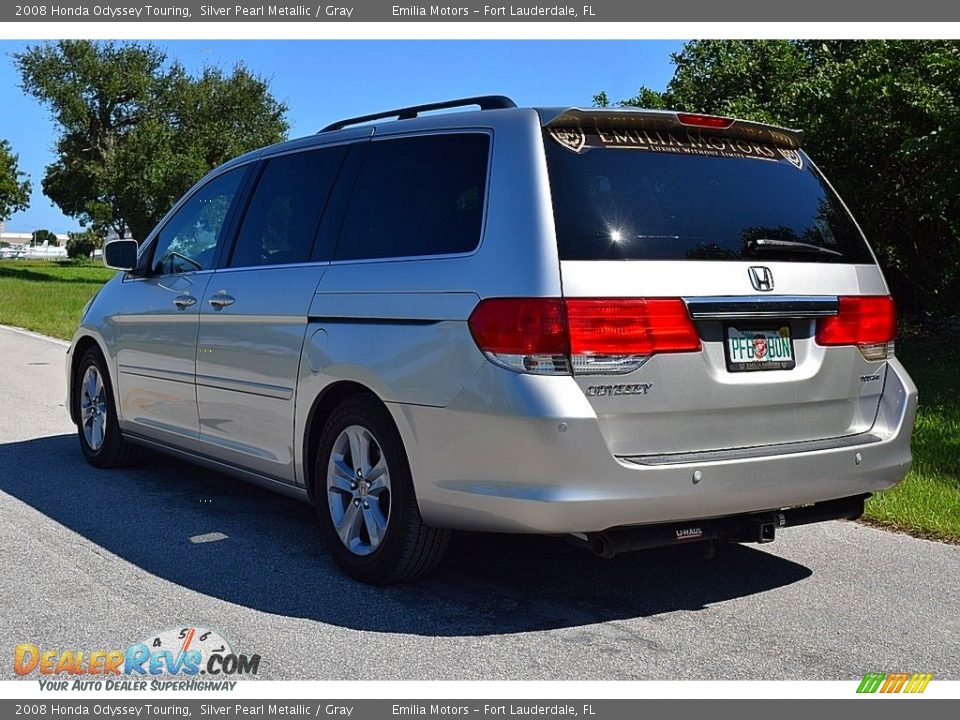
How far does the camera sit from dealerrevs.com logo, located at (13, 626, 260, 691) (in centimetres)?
391

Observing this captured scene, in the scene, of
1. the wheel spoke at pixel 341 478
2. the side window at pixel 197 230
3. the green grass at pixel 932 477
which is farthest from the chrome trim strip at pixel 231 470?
the green grass at pixel 932 477

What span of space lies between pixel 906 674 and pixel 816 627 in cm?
50

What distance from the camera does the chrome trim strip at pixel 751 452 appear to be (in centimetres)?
423

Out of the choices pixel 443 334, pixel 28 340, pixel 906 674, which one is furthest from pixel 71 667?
pixel 28 340

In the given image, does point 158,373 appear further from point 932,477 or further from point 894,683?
point 932,477

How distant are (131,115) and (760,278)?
161 ft

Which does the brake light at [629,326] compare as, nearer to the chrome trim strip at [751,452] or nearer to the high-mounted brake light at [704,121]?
the chrome trim strip at [751,452]

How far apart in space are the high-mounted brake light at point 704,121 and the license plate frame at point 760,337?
2.81 ft

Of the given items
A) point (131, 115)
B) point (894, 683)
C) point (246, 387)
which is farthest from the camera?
point (131, 115)

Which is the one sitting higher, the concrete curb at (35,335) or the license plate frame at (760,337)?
the license plate frame at (760,337)

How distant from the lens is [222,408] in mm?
5949

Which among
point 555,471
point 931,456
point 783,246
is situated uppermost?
point 783,246

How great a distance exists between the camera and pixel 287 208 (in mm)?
5855

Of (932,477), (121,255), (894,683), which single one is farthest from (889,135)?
(894,683)
